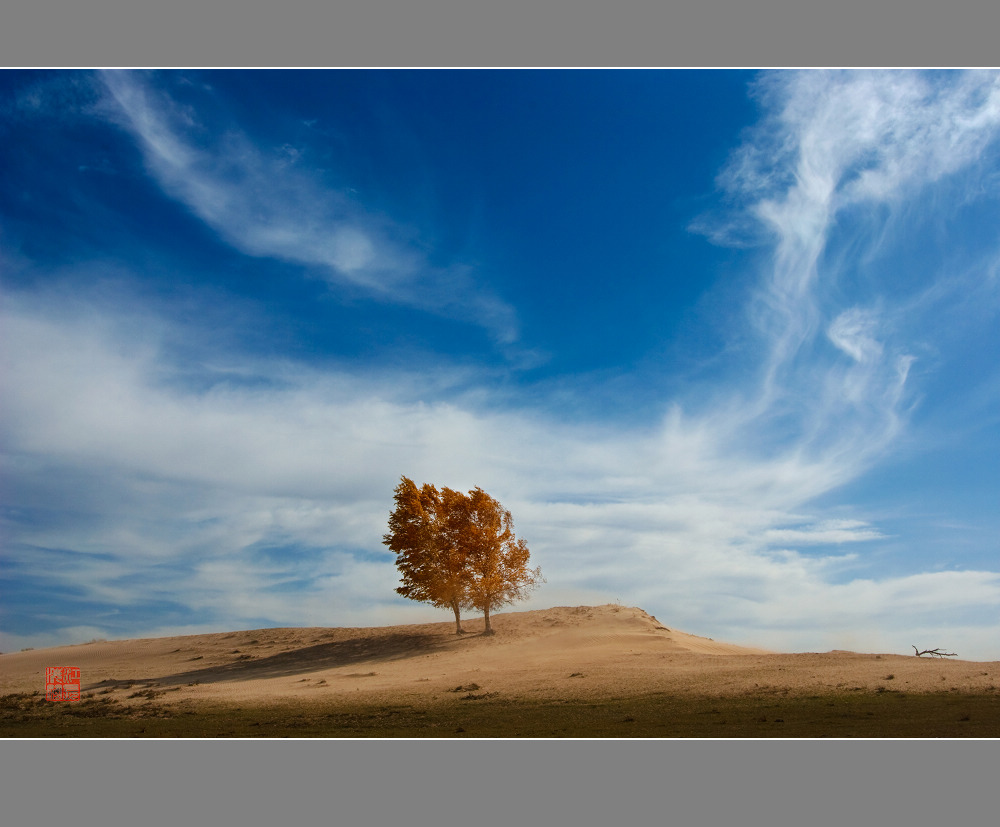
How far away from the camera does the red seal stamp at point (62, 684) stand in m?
31.2

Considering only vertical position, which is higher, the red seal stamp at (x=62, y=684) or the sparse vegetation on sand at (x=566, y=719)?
the red seal stamp at (x=62, y=684)

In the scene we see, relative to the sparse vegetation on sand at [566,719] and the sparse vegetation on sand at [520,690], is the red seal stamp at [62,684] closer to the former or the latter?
the sparse vegetation on sand at [520,690]

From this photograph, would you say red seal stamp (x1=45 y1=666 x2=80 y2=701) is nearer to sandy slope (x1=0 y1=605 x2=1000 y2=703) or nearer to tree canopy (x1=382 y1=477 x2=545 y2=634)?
sandy slope (x1=0 y1=605 x2=1000 y2=703)

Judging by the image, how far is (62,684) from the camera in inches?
1396

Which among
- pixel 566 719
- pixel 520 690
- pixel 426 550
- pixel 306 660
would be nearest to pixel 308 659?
pixel 306 660

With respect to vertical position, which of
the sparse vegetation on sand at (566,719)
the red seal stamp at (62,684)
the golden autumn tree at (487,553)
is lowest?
the sparse vegetation on sand at (566,719)

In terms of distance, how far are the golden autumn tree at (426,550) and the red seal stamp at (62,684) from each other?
1840cm

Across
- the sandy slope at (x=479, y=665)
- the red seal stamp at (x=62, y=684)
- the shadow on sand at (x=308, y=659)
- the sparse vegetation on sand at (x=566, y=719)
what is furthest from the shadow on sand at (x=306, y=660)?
the sparse vegetation on sand at (x=566, y=719)

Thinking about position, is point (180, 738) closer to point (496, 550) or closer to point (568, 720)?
point (568, 720)

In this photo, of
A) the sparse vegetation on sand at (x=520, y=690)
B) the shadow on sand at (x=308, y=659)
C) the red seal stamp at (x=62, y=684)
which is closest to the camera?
the sparse vegetation on sand at (x=520, y=690)

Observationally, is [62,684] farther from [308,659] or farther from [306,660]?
[308,659]

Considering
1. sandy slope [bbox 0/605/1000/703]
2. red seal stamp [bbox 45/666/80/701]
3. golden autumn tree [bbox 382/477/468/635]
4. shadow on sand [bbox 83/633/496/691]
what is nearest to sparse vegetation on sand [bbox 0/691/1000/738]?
sandy slope [bbox 0/605/1000/703]

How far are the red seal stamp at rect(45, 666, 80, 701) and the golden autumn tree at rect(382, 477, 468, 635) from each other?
18.4 metres

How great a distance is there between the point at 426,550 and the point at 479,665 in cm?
1103
